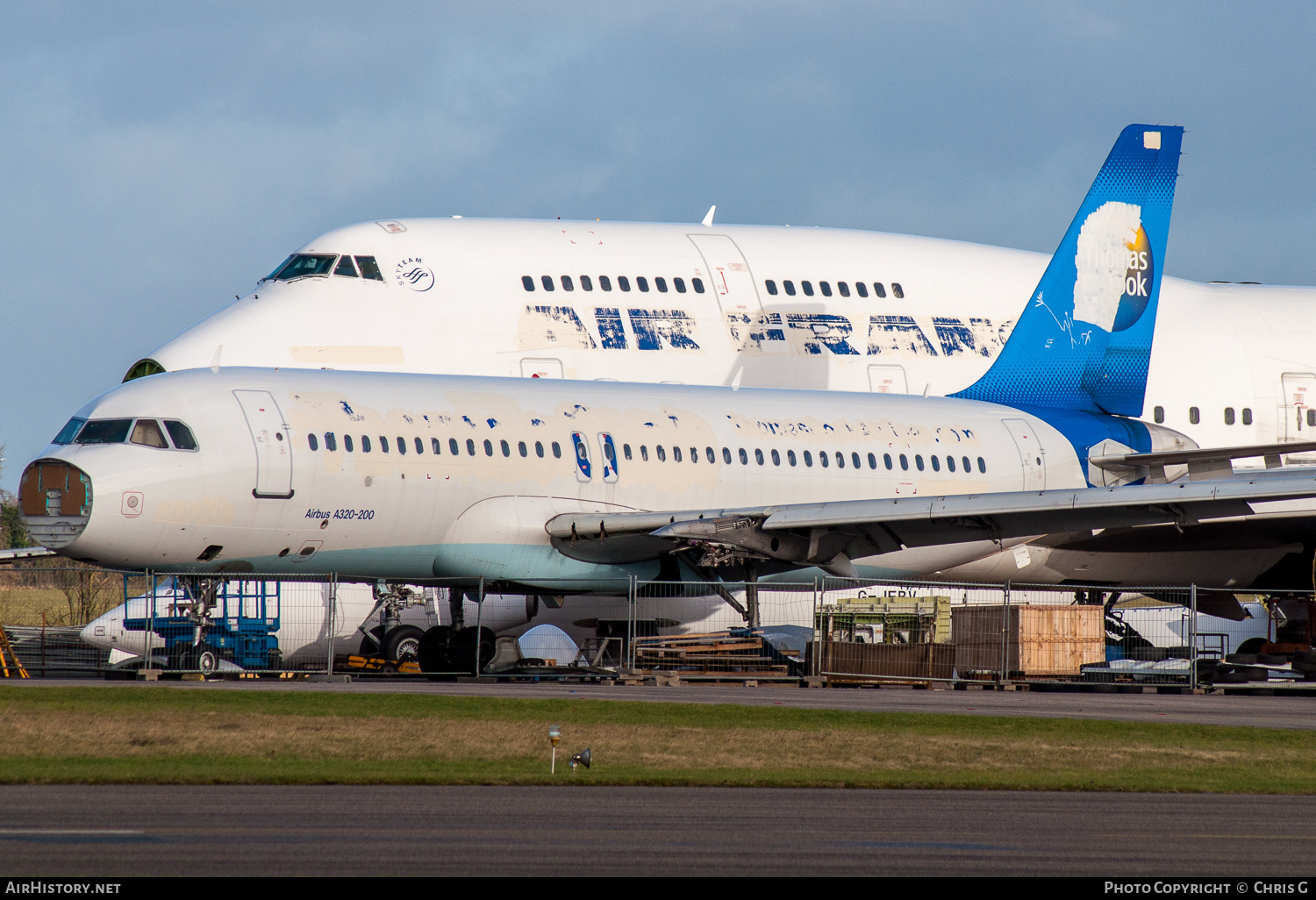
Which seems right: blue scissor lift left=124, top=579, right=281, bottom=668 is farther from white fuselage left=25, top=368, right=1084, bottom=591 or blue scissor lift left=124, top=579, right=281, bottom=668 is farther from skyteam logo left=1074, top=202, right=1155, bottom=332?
skyteam logo left=1074, top=202, right=1155, bottom=332

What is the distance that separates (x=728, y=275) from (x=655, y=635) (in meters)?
8.59

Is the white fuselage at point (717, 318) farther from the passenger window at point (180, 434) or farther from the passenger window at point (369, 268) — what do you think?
the passenger window at point (180, 434)

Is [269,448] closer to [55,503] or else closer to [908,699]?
[55,503]

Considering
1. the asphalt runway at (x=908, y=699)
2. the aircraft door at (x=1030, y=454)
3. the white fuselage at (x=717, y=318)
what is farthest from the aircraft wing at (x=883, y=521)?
the white fuselage at (x=717, y=318)

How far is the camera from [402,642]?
88.1ft

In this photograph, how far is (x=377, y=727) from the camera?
49.5 ft

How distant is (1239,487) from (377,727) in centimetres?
1384

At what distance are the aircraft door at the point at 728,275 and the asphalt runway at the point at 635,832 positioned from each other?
65.5 ft

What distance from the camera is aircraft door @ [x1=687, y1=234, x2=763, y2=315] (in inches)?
1235

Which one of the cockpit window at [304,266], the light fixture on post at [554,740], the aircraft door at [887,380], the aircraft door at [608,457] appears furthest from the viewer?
the aircraft door at [887,380]

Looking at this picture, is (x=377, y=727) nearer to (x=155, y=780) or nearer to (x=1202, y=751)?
(x=155, y=780)

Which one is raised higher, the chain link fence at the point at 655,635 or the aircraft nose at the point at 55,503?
the aircraft nose at the point at 55,503

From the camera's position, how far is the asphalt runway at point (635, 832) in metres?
8.39
